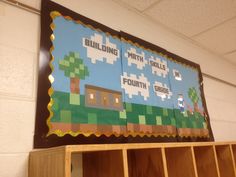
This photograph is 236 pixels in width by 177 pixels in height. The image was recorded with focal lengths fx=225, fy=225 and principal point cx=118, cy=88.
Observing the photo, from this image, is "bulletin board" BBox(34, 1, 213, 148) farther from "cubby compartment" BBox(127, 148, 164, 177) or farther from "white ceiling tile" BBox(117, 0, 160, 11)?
"white ceiling tile" BBox(117, 0, 160, 11)

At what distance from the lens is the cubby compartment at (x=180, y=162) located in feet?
4.27

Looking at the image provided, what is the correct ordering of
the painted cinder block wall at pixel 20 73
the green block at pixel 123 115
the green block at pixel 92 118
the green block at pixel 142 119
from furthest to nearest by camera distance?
the green block at pixel 142 119, the green block at pixel 123 115, the green block at pixel 92 118, the painted cinder block wall at pixel 20 73

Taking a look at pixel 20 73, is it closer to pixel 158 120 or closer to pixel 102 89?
pixel 102 89

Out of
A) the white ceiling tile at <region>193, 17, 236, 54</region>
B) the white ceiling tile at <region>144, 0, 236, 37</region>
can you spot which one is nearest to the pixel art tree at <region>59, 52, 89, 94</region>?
the white ceiling tile at <region>144, 0, 236, 37</region>

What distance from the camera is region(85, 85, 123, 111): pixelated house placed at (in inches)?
52.5

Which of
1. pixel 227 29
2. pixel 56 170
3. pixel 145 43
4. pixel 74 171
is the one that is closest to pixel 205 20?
pixel 227 29

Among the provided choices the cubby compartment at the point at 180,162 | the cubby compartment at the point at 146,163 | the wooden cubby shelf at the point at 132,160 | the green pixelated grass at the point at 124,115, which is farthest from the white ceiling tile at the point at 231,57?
the cubby compartment at the point at 146,163

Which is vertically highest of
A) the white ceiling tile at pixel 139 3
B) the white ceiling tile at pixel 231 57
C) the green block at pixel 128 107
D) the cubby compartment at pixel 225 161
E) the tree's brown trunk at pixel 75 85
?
the white ceiling tile at pixel 231 57

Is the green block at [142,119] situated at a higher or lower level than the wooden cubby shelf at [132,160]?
higher

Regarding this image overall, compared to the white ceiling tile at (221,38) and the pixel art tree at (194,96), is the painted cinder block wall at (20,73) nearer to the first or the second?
the pixel art tree at (194,96)

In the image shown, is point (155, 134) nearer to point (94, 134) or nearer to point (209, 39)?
point (94, 134)

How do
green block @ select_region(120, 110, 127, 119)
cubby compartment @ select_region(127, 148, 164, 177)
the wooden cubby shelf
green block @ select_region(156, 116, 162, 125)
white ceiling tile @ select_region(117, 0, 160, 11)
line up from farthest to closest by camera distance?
white ceiling tile @ select_region(117, 0, 160, 11), green block @ select_region(156, 116, 162, 125), green block @ select_region(120, 110, 127, 119), cubby compartment @ select_region(127, 148, 164, 177), the wooden cubby shelf

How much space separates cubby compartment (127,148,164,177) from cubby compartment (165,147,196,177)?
19 cm

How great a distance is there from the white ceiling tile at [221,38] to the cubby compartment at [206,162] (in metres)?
1.34
